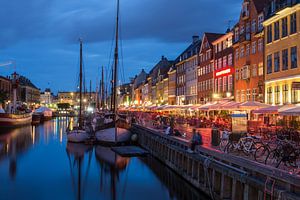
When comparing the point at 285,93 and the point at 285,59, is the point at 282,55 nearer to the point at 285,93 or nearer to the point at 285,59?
the point at 285,59

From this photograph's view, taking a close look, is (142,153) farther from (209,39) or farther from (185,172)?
(209,39)

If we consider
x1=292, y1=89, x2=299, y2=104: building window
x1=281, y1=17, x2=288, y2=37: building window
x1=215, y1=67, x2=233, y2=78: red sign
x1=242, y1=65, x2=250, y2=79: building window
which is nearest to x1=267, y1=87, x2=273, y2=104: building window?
x1=292, y1=89, x2=299, y2=104: building window

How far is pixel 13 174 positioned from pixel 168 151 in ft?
38.4

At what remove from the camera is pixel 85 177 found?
29.8 metres

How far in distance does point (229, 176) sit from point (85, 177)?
14462 mm

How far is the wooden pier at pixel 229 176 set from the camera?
13812 millimetres

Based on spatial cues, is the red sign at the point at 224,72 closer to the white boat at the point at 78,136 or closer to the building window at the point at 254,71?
the building window at the point at 254,71

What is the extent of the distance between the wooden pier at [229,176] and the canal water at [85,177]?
860 millimetres

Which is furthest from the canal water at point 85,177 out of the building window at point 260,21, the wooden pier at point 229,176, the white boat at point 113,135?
the building window at point 260,21

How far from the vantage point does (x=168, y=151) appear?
32.1 metres

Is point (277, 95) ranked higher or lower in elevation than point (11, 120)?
higher

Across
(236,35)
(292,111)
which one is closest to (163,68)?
(236,35)

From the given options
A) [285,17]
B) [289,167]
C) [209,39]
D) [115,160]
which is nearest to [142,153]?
[115,160]

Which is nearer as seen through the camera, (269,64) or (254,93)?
(269,64)
